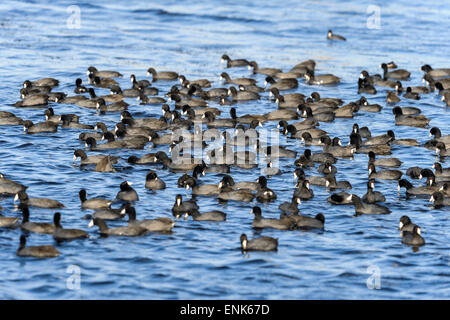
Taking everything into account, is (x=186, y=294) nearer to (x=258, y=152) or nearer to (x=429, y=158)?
(x=258, y=152)

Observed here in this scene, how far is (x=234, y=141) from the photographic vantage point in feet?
88.8

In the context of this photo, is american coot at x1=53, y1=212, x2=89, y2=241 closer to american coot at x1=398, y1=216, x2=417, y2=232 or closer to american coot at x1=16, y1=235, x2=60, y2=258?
american coot at x1=16, y1=235, x2=60, y2=258

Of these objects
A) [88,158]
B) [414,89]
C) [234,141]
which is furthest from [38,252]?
[414,89]

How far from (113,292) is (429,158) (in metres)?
13.5

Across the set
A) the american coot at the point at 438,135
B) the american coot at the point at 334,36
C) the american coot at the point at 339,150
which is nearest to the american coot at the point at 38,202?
the american coot at the point at 339,150

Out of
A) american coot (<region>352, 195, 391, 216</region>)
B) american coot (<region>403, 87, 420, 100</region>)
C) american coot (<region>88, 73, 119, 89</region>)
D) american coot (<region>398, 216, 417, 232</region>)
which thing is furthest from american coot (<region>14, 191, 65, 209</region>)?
american coot (<region>403, 87, 420, 100</region>)

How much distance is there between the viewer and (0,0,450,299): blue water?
16.5m

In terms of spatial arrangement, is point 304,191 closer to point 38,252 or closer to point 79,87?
point 38,252

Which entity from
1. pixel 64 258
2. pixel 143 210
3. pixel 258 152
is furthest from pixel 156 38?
pixel 64 258

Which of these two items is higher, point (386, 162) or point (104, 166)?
point (386, 162)

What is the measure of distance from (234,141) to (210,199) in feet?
18.8

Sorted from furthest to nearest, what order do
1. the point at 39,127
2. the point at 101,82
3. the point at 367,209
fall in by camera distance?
1. the point at 101,82
2. the point at 39,127
3. the point at 367,209

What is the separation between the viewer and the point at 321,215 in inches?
770

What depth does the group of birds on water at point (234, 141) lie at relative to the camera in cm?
1944
